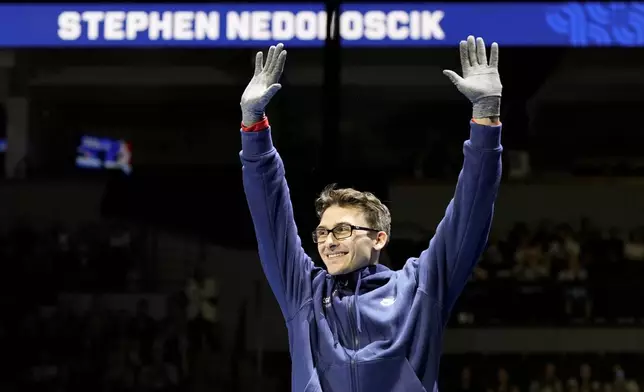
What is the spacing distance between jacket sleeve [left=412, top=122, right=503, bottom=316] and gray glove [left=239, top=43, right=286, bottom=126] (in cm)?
37

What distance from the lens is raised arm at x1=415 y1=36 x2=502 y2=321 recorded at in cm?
138

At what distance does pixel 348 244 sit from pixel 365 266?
0.07 m

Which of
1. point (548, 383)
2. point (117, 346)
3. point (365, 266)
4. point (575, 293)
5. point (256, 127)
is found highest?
point (256, 127)

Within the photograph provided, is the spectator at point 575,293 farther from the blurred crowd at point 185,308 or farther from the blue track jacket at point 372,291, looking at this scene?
the blue track jacket at point 372,291

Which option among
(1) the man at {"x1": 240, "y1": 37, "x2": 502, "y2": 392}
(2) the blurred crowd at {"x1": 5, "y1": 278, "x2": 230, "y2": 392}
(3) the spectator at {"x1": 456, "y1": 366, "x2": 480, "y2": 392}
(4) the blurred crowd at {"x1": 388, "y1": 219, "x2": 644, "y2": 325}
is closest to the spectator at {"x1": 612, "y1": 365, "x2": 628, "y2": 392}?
(4) the blurred crowd at {"x1": 388, "y1": 219, "x2": 644, "y2": 325}

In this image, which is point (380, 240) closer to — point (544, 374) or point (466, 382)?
point (466, 382)

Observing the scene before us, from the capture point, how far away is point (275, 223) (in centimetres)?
151

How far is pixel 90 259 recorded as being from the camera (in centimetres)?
427

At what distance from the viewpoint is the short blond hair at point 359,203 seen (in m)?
1.54

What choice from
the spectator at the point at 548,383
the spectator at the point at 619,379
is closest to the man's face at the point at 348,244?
the spectator at the point at 548,383

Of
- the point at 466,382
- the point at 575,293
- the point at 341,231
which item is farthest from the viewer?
the point at 575,293

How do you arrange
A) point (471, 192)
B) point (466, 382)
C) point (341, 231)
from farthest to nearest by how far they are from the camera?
point (466, 382)
point (341, 231)
point (471, 192)

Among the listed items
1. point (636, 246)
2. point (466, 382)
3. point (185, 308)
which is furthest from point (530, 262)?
point (185, 308)

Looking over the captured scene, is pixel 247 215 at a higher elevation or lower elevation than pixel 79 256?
higher
